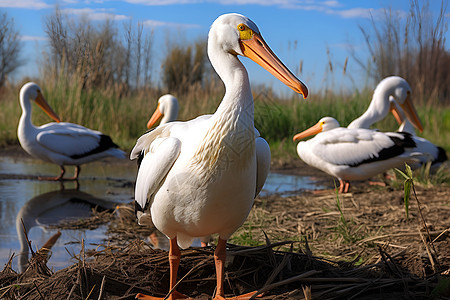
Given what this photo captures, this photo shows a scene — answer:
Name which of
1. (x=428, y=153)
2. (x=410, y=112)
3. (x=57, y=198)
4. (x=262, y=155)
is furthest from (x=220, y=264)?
(x=410, y=112)

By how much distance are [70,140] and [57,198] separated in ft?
6.06

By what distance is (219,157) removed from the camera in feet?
8.64

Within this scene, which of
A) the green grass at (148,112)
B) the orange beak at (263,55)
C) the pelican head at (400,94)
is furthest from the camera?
the green grass at (148,112)

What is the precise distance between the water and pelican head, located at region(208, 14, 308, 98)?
1.70 meters

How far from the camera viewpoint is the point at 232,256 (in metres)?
3.33

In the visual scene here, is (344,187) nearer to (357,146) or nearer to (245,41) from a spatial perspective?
(357,146)

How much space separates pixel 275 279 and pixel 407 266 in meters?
0.94

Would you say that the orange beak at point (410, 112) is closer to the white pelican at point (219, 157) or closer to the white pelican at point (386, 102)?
the white pelican at point (386, 102)

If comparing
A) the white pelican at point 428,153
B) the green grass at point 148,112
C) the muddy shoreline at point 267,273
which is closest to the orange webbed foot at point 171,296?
the muddy shoreline at point 267,273

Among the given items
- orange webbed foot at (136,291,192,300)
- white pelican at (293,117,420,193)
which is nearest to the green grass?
white pelican at (293,117,420,193)

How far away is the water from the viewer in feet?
14.8

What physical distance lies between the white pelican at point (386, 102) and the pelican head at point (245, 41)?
20.5 feet

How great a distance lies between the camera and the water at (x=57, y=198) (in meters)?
4.52

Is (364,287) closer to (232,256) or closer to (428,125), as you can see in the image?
(232,256)
